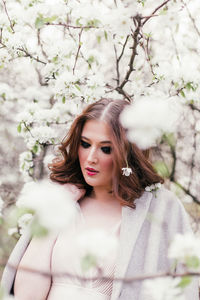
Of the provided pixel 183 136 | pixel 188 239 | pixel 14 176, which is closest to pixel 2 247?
pixel 14 176

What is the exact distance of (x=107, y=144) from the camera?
1444 millimetres

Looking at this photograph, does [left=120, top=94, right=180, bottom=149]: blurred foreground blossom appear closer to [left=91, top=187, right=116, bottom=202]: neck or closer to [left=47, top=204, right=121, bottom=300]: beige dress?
[left=47, top=204, right=121, bottom=300]: beige dress

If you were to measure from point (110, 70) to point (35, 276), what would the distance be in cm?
155

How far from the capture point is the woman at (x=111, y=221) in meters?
1.46

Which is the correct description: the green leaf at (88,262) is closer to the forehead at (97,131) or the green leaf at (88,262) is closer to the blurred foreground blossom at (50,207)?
the blurred foreground blossom at (50,207)

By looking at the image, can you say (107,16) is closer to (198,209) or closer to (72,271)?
(72,271)

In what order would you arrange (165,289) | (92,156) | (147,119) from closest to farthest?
(147,119) → (165,289) → (92,156)

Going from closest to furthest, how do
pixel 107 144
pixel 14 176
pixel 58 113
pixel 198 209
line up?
pixel 107 144 → pixel 58 113 → pixel 198 209 → pixel 14 176

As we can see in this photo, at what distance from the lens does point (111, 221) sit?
1.62m

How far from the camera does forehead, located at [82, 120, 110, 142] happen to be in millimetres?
1447

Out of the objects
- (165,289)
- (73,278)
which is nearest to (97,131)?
(73,278)

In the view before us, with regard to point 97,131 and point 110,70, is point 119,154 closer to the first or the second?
point 97,131

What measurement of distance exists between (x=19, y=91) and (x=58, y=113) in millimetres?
849

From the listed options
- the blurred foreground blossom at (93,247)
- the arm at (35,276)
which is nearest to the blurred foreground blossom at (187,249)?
the blurred foreground blossom at (93,247)
